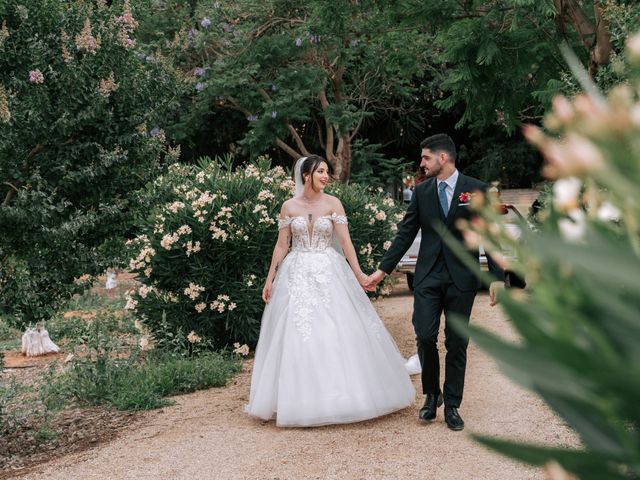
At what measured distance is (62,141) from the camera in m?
6.59

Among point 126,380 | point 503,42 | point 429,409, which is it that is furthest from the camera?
point 503,42

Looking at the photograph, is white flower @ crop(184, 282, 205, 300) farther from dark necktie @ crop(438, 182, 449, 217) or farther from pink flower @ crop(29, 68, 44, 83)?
dark necktie @ crop(438, 182, 449, 217)

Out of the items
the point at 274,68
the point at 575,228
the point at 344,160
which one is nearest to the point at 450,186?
the point at 575,228

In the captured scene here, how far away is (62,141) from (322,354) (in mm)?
2638

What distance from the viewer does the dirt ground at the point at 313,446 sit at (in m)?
5.37

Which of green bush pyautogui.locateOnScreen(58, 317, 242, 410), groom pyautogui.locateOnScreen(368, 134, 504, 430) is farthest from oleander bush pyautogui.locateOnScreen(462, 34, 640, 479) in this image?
green bush pyautogui.locateOnScreen(58, 317, 242, 410)

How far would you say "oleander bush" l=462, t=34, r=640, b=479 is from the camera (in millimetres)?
883

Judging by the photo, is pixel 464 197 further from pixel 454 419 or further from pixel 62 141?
pixel 62 141

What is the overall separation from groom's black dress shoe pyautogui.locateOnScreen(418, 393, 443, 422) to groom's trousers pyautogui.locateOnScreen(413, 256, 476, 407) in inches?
6.4

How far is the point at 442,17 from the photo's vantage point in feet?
30.2

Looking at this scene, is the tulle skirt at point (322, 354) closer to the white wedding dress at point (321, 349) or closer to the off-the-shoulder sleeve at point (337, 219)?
the white wedding dress at point (321, 349)

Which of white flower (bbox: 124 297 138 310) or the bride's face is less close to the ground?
the bride's face

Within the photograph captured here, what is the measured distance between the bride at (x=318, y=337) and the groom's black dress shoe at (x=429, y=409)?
28 centimetres

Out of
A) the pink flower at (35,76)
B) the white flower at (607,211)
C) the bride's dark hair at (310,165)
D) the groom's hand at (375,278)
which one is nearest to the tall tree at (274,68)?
the bride's dark hair at (310,165)
